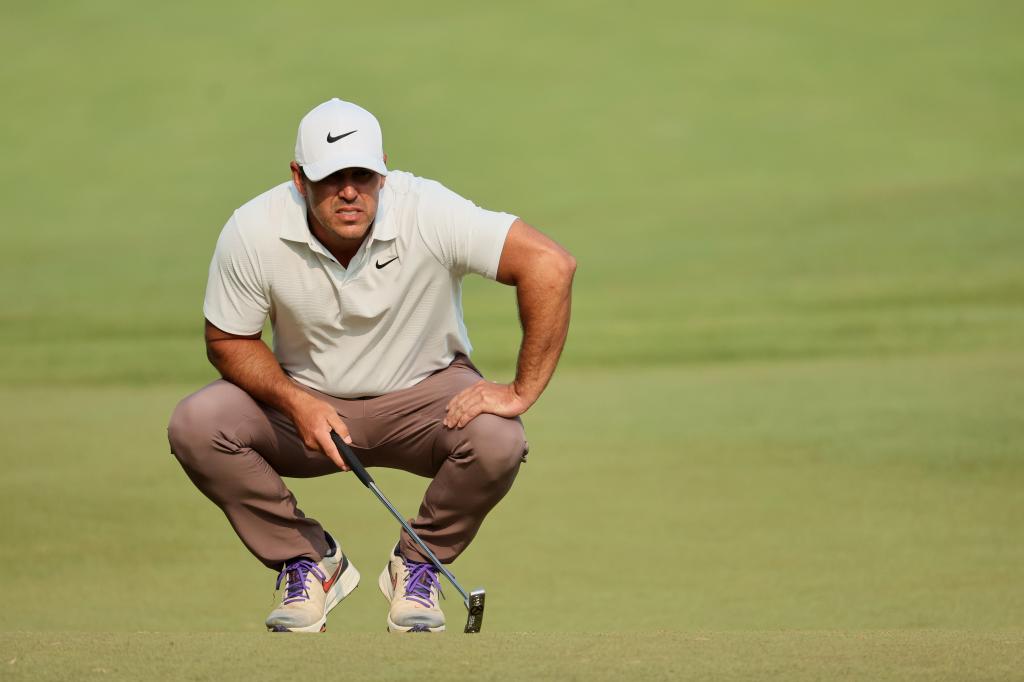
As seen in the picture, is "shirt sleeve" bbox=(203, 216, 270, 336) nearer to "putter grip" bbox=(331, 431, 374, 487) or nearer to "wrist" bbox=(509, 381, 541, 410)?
"putter grip" bbox=(331, 431, 374, 487)

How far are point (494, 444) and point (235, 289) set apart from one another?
0.57 m

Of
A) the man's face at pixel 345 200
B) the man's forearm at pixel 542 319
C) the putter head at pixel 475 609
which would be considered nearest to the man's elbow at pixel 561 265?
the man's forearm at pixel 542 319

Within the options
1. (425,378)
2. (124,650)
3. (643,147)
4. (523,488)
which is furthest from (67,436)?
(643,147)

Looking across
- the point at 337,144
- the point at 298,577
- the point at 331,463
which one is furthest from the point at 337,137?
the point at 298,577

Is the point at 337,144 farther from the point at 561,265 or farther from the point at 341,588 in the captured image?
the point at 341,588

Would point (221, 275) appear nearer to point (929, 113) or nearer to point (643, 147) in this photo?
point (643, 147)

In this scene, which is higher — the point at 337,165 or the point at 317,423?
the point at 337,165

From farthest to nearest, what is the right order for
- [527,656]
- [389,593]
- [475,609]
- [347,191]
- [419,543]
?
[389,593], [419,543], [347,191], [475,609], [527,656]

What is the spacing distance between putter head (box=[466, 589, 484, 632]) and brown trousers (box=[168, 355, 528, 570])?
30cm

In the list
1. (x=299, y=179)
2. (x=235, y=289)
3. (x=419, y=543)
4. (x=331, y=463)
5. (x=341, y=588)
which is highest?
(x=299, y=179)

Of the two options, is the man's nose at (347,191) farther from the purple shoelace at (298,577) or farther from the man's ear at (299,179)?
the purple shoelace at (298,577)

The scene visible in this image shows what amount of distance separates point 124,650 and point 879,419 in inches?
145

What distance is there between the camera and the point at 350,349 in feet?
10.1

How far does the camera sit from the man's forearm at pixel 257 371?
300cm
